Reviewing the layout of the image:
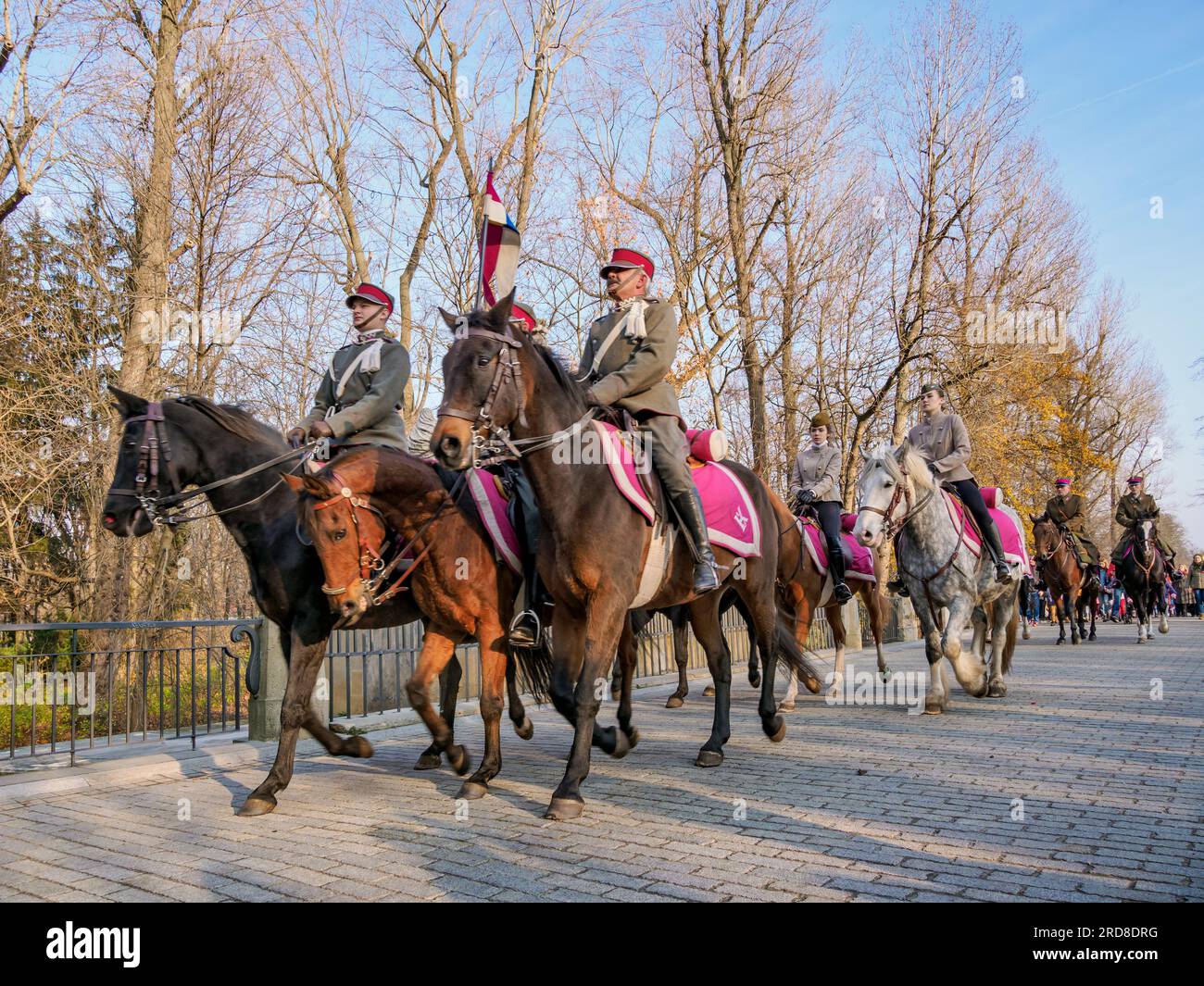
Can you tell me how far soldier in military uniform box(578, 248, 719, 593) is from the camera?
641 centimetres

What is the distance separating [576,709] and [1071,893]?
9.62 feet

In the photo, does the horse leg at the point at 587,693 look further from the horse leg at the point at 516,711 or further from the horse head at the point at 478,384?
the horse leg at the point at 516,711

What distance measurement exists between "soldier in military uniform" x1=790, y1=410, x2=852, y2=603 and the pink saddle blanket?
0.13m

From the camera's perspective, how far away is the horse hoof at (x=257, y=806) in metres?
5.85

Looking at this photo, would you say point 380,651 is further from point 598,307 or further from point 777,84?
point 777,84

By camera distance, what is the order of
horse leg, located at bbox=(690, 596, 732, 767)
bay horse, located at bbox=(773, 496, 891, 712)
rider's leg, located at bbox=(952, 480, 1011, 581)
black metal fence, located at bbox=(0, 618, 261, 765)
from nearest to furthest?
horse leg, located at bbox=(690, 596, 732, 767), black metal fence, located at bbox=(0, 618, 261, 765), bay horse, located at bbox=(773, 496, 891, 712), rider's leg, located at bbox=(952, 480, 1011, 581)

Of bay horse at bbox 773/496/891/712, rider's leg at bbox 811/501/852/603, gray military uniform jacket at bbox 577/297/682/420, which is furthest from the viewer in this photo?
rider's leg at bbox 811/501/852/603

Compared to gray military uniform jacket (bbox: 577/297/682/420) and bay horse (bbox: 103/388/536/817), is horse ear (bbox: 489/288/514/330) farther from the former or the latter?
bay horse (bbox: 103/388/536/817)

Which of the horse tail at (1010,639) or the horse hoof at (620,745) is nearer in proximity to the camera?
the horse hoof at (620,745)

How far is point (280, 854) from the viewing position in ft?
15.9

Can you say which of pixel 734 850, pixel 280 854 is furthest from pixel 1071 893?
pixel 280 854

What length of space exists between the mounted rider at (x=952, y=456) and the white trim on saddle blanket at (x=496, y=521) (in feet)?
17.5

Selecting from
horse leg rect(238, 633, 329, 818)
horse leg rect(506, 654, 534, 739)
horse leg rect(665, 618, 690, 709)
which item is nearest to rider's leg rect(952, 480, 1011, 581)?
horse leg rect(665, 618, 690, 709)

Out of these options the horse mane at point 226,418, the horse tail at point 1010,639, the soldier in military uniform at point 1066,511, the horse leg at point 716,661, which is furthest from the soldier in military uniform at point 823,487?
the soldier in military uniform at point 1066,511
